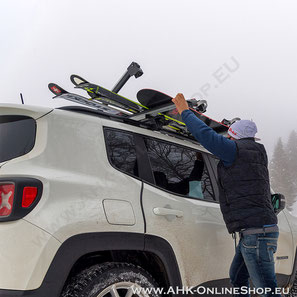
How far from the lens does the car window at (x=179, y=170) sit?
2.53 m

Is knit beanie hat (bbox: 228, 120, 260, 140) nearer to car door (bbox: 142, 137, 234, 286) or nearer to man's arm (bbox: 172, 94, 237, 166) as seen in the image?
man's arm (bbox: 172, 94, 237, 166)

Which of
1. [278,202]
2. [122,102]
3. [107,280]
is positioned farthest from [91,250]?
[278,202]

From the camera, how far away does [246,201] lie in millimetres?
2383

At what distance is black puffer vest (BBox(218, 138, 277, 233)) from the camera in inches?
93.4

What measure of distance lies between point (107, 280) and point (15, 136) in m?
1.05

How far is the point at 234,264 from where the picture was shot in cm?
256

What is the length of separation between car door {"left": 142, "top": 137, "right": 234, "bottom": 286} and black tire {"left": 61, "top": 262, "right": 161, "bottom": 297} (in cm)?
28

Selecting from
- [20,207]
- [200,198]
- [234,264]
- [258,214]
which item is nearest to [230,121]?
[200,198]

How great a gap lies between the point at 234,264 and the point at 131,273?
1.00 m

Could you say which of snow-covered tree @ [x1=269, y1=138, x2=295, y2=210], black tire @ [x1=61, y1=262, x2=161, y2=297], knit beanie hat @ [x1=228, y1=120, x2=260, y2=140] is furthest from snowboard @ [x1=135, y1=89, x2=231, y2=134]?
snow-covered tree @ [x1=269, y1=138, x2=295, y2=210]

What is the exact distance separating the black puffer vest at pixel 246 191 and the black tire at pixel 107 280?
0.83 metres

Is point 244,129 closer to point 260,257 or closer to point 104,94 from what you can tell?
point 260,257

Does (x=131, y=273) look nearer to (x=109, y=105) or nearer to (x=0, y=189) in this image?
(x=0, y=189)

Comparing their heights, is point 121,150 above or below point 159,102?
below
